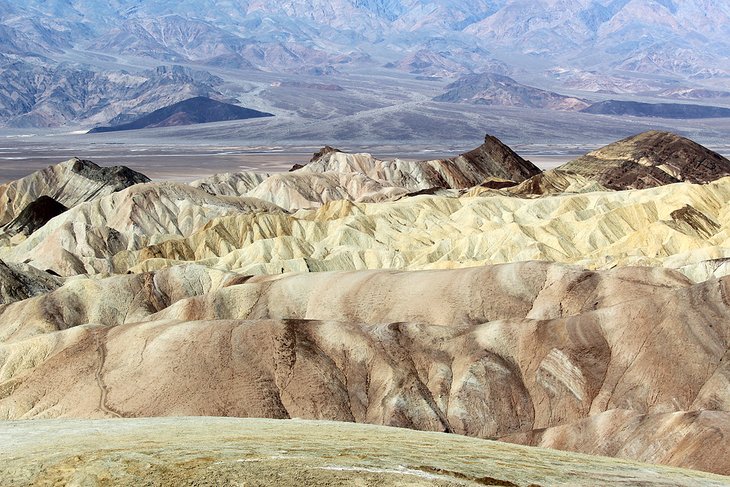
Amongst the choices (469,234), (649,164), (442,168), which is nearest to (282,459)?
(469,234)

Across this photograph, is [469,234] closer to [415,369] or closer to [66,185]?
[415,369]

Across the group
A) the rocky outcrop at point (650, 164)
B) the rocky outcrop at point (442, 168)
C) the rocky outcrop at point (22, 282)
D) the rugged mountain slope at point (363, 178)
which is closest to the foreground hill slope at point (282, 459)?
the rocky outcrop at point (22, 282)

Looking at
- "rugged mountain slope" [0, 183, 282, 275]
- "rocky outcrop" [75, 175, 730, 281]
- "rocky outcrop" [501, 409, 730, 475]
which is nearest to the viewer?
"rocky outcrop" [501, 409, 730, 475]

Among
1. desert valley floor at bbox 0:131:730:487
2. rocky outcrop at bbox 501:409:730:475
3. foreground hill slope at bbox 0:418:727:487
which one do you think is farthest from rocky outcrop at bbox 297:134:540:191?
foreground hill slope at bbox 0:418:727:487

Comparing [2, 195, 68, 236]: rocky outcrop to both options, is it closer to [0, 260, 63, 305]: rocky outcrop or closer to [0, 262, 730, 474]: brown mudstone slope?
[0, 260, 63, 305]: rocky outcrop

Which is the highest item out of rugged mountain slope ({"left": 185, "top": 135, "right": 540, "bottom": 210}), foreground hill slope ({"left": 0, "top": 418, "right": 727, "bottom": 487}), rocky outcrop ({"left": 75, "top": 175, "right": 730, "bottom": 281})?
foreground hill slope ({"left": 0, "top": 418, "right": 727, "bottom": 487})

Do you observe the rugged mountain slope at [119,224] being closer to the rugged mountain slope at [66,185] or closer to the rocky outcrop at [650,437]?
the rugged mountain slope at [66,185]
